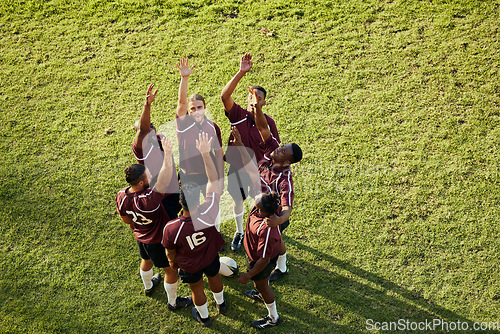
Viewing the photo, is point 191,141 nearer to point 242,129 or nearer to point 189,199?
point 242,129

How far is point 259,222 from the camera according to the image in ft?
15.3

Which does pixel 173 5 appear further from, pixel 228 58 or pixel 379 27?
pixel 379 27

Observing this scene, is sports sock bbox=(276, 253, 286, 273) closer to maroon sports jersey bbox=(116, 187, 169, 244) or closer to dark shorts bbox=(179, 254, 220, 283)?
dark shorts bbox=(179, 254, 220, 283)

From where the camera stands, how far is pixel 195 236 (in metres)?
4.51

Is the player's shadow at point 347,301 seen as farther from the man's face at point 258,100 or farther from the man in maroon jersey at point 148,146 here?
the man's face at point 258,100

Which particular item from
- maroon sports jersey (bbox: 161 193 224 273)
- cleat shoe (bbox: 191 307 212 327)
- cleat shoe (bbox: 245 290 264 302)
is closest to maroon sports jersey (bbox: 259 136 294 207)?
maroon sports jersey (bbox: 161 193 224 273)

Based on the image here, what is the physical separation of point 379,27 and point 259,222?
6.28 meters

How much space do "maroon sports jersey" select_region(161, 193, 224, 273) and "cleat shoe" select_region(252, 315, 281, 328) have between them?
1204mm

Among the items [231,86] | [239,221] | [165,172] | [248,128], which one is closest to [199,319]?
[239,221]

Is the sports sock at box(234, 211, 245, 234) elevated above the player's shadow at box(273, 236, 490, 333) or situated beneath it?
elevated above

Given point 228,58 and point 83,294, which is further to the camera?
point 228,58

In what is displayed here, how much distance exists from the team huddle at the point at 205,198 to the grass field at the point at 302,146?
694 millimetres

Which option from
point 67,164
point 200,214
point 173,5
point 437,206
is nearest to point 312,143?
point 437,206

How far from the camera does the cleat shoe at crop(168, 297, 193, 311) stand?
5.57 m
